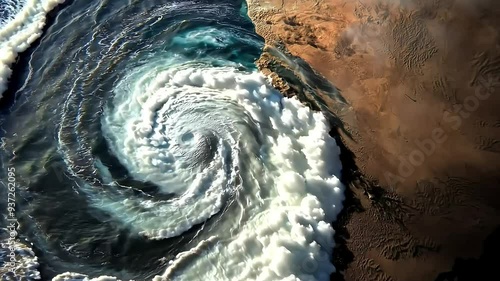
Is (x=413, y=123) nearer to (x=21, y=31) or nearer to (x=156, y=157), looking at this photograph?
(x=156, y=157)

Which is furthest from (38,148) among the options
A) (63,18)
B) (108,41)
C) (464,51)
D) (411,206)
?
(464,51)

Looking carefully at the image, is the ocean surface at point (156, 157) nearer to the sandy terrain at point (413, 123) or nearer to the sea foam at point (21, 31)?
the sea foam at point (21, 31)

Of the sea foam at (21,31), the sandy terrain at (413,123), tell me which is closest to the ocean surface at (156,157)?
the sea foam at (21,31)

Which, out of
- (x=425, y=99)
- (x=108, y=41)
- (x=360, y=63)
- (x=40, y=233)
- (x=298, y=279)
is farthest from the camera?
(x=108, y=41)

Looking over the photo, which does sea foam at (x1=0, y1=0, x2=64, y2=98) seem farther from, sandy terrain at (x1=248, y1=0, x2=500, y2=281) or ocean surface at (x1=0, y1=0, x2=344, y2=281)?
sandy terrain at (x1=248, y1=0, x2=500, y2=281)

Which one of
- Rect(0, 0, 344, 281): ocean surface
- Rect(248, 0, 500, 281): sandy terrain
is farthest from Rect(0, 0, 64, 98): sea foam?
Rect(248, 0, 500, 281): sandy terrain

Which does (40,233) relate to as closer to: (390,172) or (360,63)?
(390,172)
